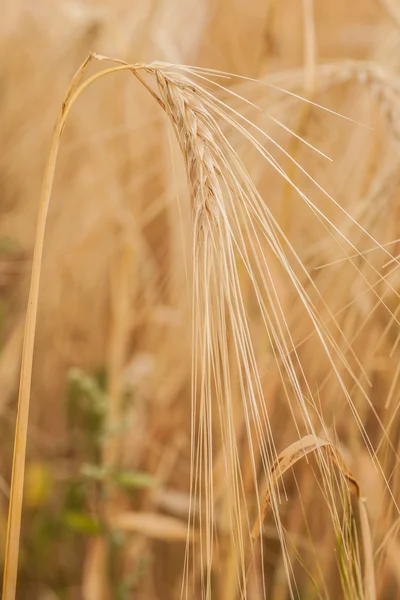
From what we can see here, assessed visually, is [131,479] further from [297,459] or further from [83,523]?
[297,459]

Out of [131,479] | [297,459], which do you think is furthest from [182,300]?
[297,459]

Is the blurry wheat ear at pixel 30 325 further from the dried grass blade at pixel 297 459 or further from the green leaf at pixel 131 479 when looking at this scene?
Answer: the green leaf at pixel 131 479

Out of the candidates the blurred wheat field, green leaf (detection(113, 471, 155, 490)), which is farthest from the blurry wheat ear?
green leaf (detection(113, 471, 155, 490))

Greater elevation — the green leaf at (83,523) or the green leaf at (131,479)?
the green leaf at (131,479)

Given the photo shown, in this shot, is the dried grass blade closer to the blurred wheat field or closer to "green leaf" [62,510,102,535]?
the blurred wheat field

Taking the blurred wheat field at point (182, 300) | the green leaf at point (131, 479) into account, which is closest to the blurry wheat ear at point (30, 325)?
the blurred wheat field at point (182, 300)

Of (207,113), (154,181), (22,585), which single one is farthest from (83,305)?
(207,113)

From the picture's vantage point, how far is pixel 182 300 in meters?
0.81

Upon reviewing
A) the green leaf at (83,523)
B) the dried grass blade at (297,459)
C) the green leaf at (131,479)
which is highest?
the green leaf at (131,479)

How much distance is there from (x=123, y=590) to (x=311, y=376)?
35 centimetres

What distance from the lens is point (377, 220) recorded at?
50cm

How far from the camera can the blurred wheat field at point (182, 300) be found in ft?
1.68

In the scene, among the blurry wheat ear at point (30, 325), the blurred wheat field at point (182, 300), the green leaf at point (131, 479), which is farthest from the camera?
the green leaf at point (131, 479)

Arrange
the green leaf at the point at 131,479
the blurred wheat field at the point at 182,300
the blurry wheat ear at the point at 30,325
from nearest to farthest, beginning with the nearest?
the blurry wheat ear at the point at 30,325 → the blurred wheat field at the point at 182,300 → the green leaf at the point at 131,479
